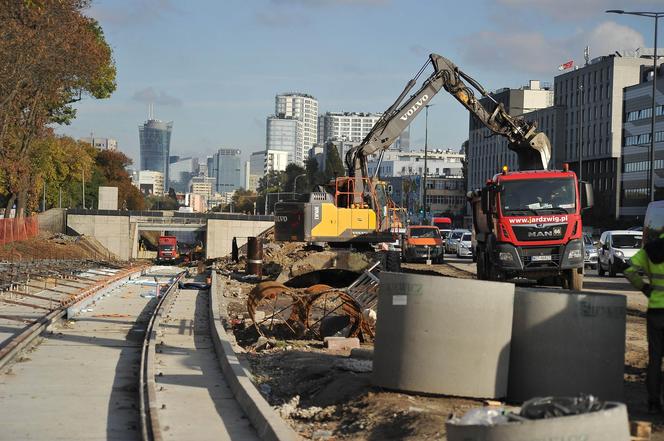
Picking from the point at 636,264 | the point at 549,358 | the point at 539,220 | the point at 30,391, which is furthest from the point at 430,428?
the point at 539,220

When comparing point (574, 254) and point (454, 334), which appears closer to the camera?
point (454, 334)

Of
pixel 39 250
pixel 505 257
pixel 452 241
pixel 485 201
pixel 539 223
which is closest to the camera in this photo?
pixel 539 223

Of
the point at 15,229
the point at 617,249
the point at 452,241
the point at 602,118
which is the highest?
the point at 602,118

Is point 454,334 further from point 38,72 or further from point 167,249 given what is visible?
point 167,249

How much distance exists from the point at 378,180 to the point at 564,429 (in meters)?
28.0

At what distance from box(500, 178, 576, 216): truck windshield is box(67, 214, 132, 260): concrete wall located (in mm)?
81797

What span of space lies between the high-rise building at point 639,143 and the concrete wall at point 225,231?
133 feet

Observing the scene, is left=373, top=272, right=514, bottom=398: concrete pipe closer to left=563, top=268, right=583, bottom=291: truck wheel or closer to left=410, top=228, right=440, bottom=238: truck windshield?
left=563, top=268, right=583, bottom=291: truck wheel

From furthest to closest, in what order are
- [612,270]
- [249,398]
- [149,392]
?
[612,270], [149,392], [249,398]

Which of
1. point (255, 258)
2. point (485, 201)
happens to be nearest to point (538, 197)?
point (485, 201)

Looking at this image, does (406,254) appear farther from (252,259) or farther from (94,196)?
(94,196)

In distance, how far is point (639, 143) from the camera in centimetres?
11656

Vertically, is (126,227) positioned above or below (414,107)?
below

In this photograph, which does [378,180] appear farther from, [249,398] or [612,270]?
[249,398]
